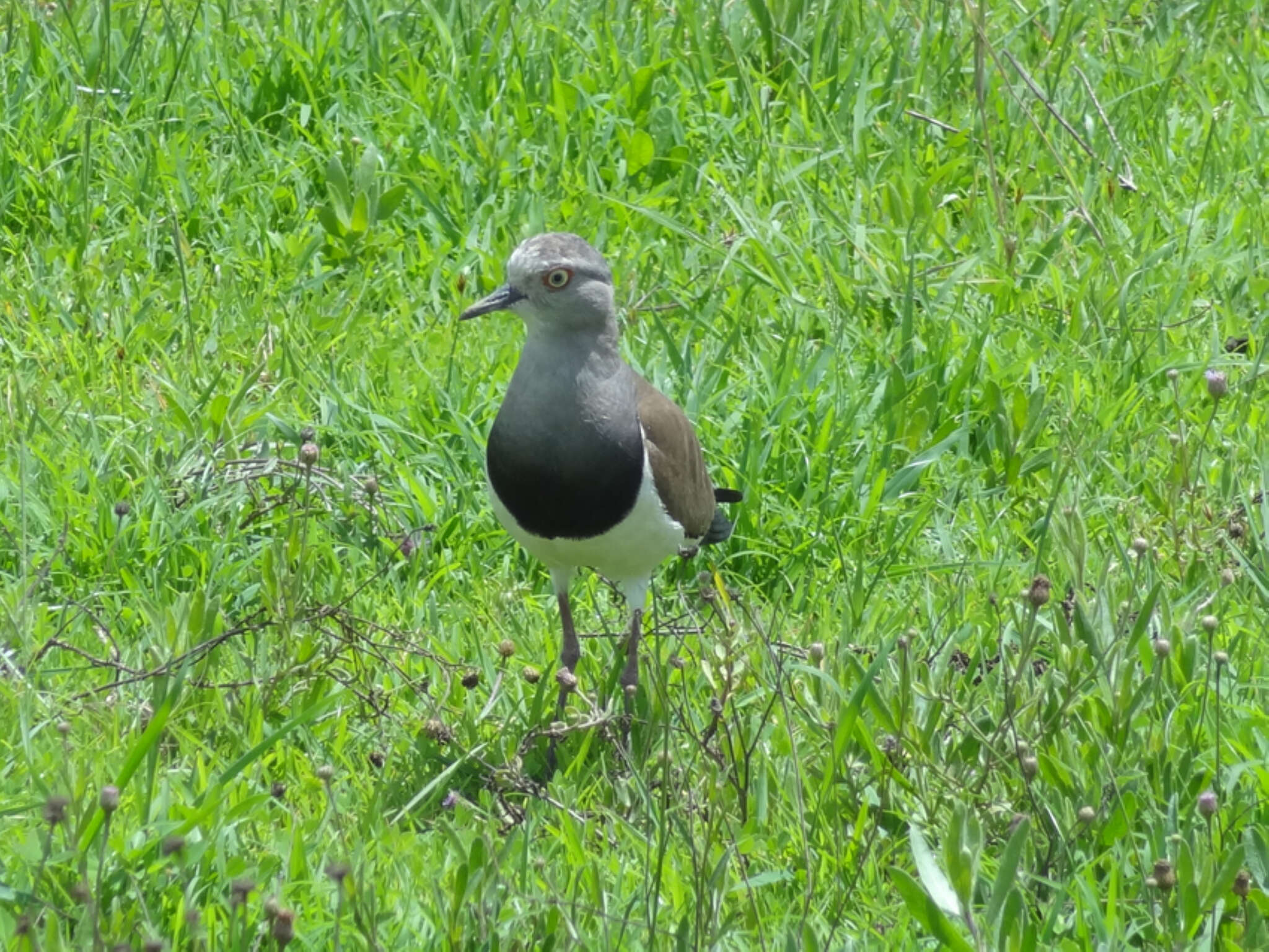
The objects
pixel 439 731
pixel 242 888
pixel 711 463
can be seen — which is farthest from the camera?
pixel 711 463

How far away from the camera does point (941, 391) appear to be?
5496 millimetres

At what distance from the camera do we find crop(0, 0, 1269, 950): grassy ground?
3412 mm

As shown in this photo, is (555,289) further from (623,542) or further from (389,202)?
(389,202)

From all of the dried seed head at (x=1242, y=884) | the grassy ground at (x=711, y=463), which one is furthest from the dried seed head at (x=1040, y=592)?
the dried seed head at (x=1242, y=884)

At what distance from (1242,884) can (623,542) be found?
1714 mm

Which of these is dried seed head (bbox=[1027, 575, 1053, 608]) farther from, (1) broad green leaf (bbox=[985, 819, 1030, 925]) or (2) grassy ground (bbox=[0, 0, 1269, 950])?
(1) broad green leaf (bbox=[985, 819, 1030, 925])

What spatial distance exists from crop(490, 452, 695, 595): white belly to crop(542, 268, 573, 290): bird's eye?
471 millimetres

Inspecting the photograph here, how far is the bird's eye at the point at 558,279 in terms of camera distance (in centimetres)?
422

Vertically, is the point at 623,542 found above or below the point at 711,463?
above

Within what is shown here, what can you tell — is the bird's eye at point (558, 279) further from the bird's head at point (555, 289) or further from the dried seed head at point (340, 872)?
the dried seed head at point (340, 872)

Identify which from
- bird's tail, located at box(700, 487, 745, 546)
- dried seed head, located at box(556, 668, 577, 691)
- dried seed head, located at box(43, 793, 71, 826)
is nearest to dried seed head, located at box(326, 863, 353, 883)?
dried seed head, located at box(43, 793, 71, 826)

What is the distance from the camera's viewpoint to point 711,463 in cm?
528

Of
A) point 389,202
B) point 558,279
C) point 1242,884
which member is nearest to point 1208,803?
point 1242,884

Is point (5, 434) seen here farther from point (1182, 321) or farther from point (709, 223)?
point (1182, 321)
